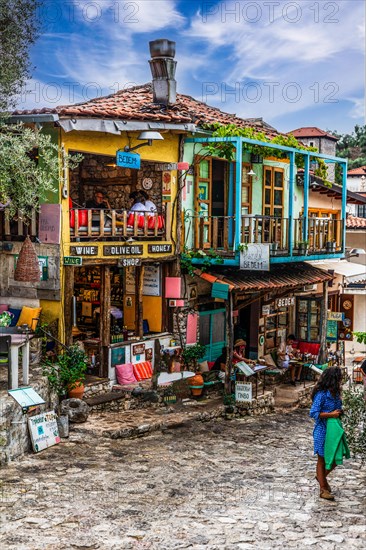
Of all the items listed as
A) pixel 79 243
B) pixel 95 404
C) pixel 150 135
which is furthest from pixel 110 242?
pixel 95 404

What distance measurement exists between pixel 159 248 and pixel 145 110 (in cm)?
340

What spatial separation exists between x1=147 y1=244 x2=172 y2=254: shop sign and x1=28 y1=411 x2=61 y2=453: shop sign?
553 centimetres

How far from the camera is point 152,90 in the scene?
750 inches

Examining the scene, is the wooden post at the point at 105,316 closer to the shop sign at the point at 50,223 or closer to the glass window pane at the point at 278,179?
the shop sign at the point at 50,223

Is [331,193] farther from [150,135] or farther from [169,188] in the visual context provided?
[150,135]

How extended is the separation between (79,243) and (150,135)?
2825 millimetres

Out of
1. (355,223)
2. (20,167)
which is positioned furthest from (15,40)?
(355,223)

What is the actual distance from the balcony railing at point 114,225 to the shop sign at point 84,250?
22 cm

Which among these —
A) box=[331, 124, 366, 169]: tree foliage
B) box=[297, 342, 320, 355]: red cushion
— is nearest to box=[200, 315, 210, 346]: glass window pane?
box=[297, 342, 320, 355]: red cushion

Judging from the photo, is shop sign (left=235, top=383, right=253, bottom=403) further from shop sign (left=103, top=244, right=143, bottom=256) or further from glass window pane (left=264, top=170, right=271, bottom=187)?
glass window pane (left=264, top=170, right=271, bottom=187)

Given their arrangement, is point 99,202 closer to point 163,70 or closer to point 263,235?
point 163,70

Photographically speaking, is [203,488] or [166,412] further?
[166,412]

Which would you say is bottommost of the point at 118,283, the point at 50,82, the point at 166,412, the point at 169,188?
the point at 166,412

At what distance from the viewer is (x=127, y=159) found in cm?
1536
